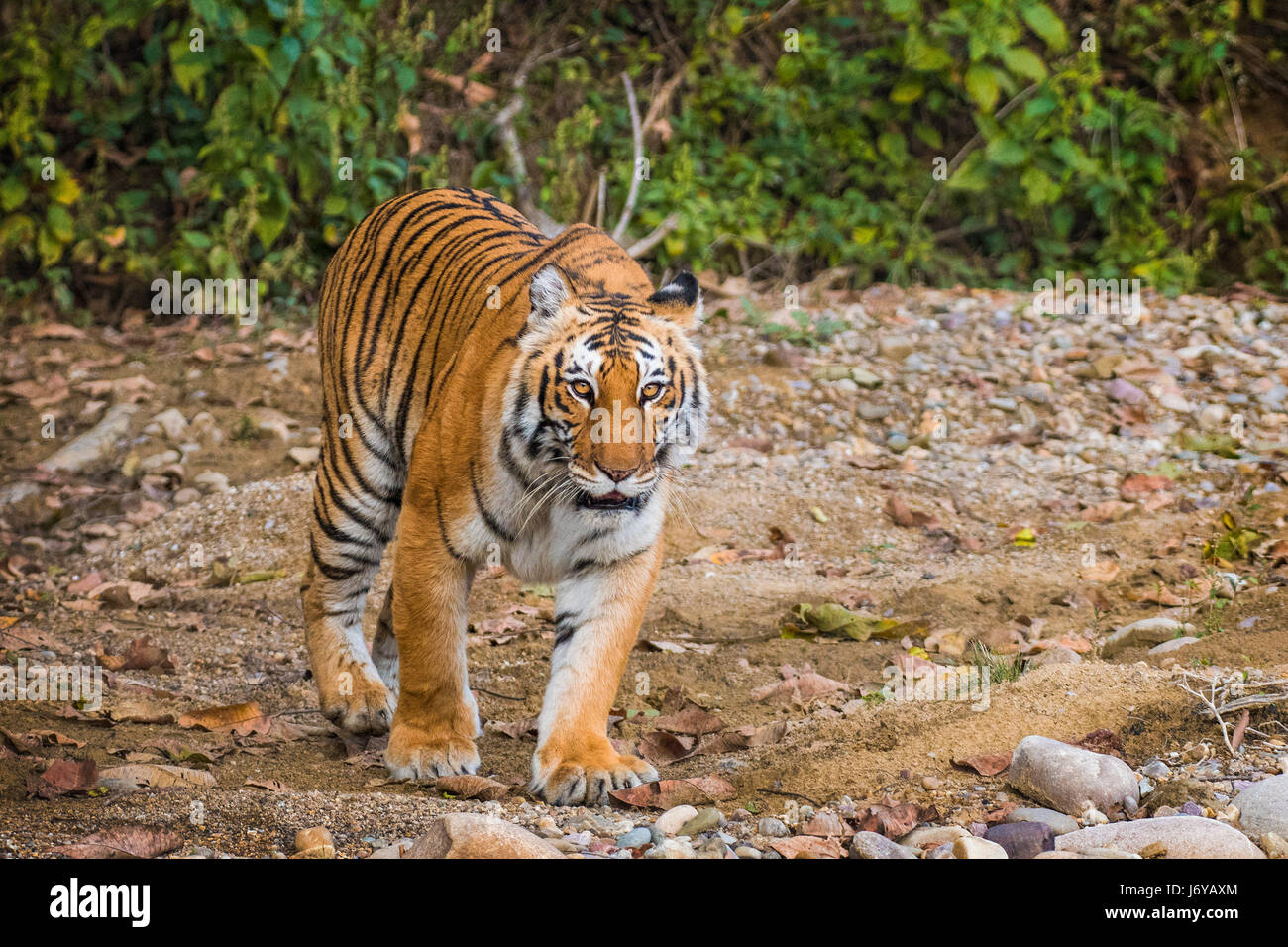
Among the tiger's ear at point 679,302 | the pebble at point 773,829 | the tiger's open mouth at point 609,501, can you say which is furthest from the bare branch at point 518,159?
the pebble at point 773,829

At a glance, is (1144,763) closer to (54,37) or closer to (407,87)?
(407,87)

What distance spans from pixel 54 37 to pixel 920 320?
547 centimetres

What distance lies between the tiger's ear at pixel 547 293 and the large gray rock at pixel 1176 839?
187cm

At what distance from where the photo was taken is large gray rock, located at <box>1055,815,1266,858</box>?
2.60m

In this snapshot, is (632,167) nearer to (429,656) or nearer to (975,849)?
(429,656)

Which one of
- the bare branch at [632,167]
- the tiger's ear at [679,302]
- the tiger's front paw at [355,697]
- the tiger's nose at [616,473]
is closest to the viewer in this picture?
the tiger's nose at [616,473]

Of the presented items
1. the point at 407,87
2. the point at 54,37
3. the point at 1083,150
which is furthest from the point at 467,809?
the point at 1083,150

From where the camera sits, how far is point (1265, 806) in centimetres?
276

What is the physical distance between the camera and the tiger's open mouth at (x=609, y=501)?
344 cm

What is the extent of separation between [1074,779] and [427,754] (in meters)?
1.72

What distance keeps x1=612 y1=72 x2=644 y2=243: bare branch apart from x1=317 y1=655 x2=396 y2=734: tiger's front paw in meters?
4.67

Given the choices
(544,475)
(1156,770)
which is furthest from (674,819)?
(1156,770)

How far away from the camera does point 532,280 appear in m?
3.67

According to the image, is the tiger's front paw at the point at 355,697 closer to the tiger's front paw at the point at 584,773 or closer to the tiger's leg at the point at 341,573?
the tiger's leg at the point at 341,573
